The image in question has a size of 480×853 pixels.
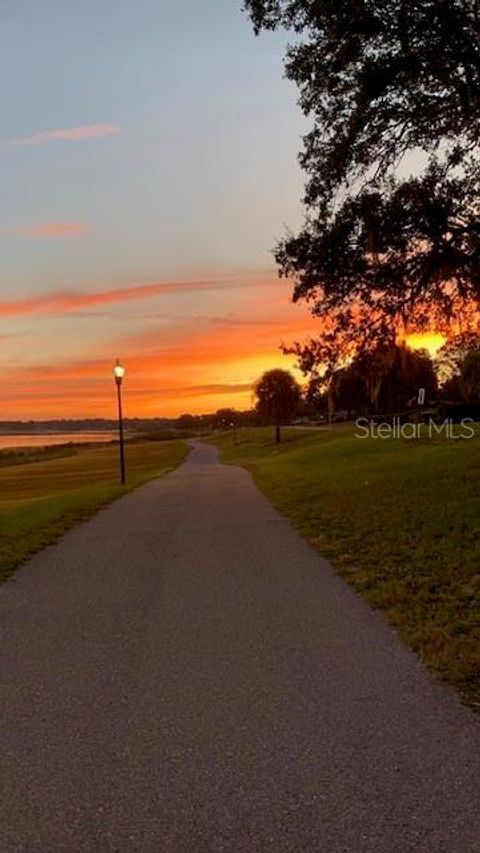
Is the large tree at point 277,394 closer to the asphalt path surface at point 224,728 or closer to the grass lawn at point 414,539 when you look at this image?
the grass lawn at point 414,539

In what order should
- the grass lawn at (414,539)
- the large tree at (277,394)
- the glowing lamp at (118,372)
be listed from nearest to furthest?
the grass lawn at (414,539)
the glowing lamp at (118,372)
the large tree at (277,394)

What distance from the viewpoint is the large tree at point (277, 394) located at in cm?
7800

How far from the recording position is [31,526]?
15.7 metres

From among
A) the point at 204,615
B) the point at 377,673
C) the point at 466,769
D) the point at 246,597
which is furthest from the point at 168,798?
the point at 246,597

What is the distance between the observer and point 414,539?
11.9 meters

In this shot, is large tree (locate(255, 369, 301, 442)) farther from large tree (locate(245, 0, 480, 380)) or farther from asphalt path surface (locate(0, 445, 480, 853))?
asphalt path surface (locate(0, 445, 480, 853))

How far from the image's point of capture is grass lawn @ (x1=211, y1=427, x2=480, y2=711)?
6691mm

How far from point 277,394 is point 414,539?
66427 millimetres

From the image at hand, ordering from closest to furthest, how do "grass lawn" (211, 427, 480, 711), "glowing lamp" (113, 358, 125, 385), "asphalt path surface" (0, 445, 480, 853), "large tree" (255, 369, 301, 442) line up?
"asphalt path surface" (0, 445, 480, 853) → "grass lawn" (211, 427, 480, 711) → "glowing lamp" (113, 358, 125, 385) → "large tree" (255, 369, 301, 442)

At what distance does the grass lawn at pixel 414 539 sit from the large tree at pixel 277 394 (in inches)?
1997

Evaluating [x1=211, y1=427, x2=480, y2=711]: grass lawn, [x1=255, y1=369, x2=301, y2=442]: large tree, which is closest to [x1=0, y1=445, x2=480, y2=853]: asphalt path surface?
[x1=211, y1=427, x2=480, y2=711]: grass lawn

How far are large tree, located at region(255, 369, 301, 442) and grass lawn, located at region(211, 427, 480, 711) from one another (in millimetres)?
50725

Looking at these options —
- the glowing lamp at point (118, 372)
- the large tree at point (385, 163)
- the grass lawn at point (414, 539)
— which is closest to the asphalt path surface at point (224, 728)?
the grass lawn at point (414, 539)

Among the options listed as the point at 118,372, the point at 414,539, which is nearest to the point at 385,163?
the point at 414,539
